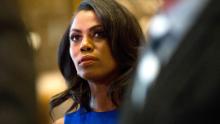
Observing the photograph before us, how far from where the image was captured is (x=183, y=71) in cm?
19

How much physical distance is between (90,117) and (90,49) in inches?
9.9

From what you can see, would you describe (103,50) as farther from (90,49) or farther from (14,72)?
(14,72)

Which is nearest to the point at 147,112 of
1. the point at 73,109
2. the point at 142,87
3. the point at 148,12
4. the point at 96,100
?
the point at 142,87

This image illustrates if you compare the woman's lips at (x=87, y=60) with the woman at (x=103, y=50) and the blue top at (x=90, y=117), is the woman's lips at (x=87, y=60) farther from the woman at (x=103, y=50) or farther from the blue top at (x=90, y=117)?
the blue top at (x=90, y=117)

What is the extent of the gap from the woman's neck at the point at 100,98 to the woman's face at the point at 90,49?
43 millimetres

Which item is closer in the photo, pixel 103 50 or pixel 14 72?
pixel 14 72

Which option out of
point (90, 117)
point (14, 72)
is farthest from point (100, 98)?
A: point (14, 72)

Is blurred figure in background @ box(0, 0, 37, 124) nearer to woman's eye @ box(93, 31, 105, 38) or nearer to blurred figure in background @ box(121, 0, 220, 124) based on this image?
blurred figure in background @ box(121, 0, 220, 124)

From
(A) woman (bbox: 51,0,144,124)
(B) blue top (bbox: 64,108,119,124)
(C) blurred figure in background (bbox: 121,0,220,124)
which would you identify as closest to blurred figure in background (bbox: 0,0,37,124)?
(C) blurred figure in background (bbox: 121,0,220,124)

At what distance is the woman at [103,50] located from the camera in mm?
1097

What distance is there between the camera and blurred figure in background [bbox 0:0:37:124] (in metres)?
0.19

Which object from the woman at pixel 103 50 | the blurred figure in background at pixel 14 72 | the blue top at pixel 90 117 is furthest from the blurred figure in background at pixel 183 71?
the blue top at pixel 90 117

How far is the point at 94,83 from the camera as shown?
1.16m

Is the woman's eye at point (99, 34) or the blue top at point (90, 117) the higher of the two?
the woman's eye at point (99, 34)
